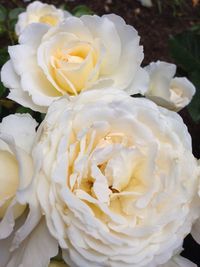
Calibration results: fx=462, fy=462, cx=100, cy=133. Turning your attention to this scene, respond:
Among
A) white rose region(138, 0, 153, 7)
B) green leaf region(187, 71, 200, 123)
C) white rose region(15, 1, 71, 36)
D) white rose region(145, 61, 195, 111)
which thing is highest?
white rose region(145, 61, 195, 111)

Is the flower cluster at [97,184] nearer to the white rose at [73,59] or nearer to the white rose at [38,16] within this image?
the white rose at [73,59]

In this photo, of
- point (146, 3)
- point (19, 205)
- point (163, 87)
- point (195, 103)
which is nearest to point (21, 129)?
point (19, 205)

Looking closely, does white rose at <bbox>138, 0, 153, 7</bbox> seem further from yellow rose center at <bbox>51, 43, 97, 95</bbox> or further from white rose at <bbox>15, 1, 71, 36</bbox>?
yellow rose center at <bbox>51, 43, 97, 95</bbox>

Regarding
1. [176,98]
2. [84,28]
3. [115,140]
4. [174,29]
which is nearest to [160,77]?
[176,98]

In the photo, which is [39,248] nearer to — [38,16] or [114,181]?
[114,181]

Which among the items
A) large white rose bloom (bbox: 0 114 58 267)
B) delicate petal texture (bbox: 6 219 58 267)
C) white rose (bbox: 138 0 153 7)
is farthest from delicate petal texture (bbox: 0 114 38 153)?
white rose (bbox: 138 0 153 7)

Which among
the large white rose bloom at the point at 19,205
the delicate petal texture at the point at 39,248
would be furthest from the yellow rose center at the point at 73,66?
the delicate petal texture at the point at 39,248

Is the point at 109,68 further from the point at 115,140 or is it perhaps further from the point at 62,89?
the point at 115,140
